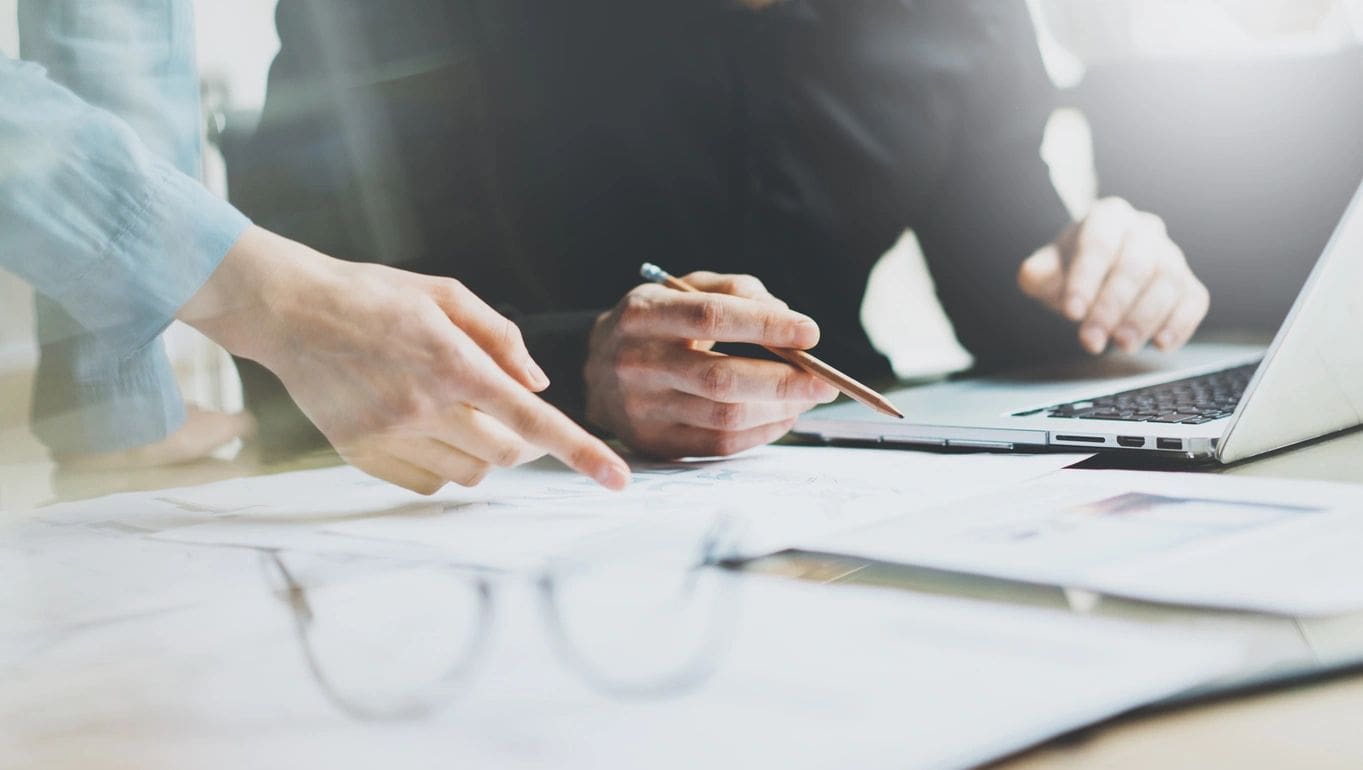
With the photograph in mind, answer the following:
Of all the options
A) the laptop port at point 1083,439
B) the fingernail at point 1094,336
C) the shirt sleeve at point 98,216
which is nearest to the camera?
the shirt sleeve at point 98,216

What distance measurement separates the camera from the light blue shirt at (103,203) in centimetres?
29

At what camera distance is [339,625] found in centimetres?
23

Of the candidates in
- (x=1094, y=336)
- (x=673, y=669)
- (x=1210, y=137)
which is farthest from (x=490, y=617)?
(x=1210, y=137)

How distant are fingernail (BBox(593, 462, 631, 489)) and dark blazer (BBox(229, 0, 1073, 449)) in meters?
0.13

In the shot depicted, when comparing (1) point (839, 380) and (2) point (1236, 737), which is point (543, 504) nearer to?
(1) point (839, 380)

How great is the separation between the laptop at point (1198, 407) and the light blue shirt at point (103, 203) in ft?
1.00

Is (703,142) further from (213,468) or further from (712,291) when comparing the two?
(213,468)

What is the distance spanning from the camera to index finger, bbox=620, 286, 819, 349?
1.43ft

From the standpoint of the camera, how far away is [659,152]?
2.37 feet

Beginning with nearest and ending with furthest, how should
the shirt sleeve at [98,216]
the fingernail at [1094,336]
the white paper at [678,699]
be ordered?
the white paper at [678,699]
the shirt sleeve at [98,216]
the fingernail at [1094,336]

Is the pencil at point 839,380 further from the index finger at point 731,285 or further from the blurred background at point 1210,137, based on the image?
the blurred background at point 1210,137

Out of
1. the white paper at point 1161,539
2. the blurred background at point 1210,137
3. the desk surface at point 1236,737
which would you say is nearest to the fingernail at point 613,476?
the white paper at point 1161,539

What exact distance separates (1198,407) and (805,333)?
0.17 meters

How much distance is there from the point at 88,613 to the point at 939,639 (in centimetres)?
21
